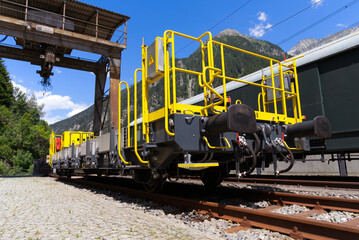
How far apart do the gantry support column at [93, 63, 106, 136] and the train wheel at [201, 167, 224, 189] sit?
12.5 meters

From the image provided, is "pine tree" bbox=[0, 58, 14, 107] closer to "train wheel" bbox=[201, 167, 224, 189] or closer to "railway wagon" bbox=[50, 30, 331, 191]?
"railway wagon" bbox=[50, 30, 331, 191]

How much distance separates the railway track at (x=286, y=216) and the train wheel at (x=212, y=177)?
2.55 feet

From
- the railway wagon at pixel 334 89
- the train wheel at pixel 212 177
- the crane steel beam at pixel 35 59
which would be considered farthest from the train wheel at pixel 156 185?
the crane steel beam at pixel 35 59

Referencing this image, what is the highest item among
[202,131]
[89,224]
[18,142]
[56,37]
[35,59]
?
[56,37]

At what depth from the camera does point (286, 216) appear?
3125 millimetres

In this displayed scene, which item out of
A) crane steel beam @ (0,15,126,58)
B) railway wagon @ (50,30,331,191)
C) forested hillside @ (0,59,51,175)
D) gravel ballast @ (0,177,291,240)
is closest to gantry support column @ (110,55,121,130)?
crane steel beam @ (0,15,126,58)

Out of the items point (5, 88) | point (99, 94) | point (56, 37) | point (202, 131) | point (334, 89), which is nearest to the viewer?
point (202, 131)

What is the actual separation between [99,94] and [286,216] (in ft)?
53.7

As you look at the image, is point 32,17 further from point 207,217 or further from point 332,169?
point 332,169

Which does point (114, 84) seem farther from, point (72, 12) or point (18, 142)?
point (18, 142)

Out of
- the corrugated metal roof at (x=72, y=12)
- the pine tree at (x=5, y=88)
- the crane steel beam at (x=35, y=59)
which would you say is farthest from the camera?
the pine tree at (x=5, y=88)

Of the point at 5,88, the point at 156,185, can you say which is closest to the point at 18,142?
the point at 5,88

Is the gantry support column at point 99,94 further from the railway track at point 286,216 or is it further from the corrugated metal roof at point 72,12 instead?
the railway track at point 286,216

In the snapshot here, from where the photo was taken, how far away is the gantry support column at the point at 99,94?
17234mm
